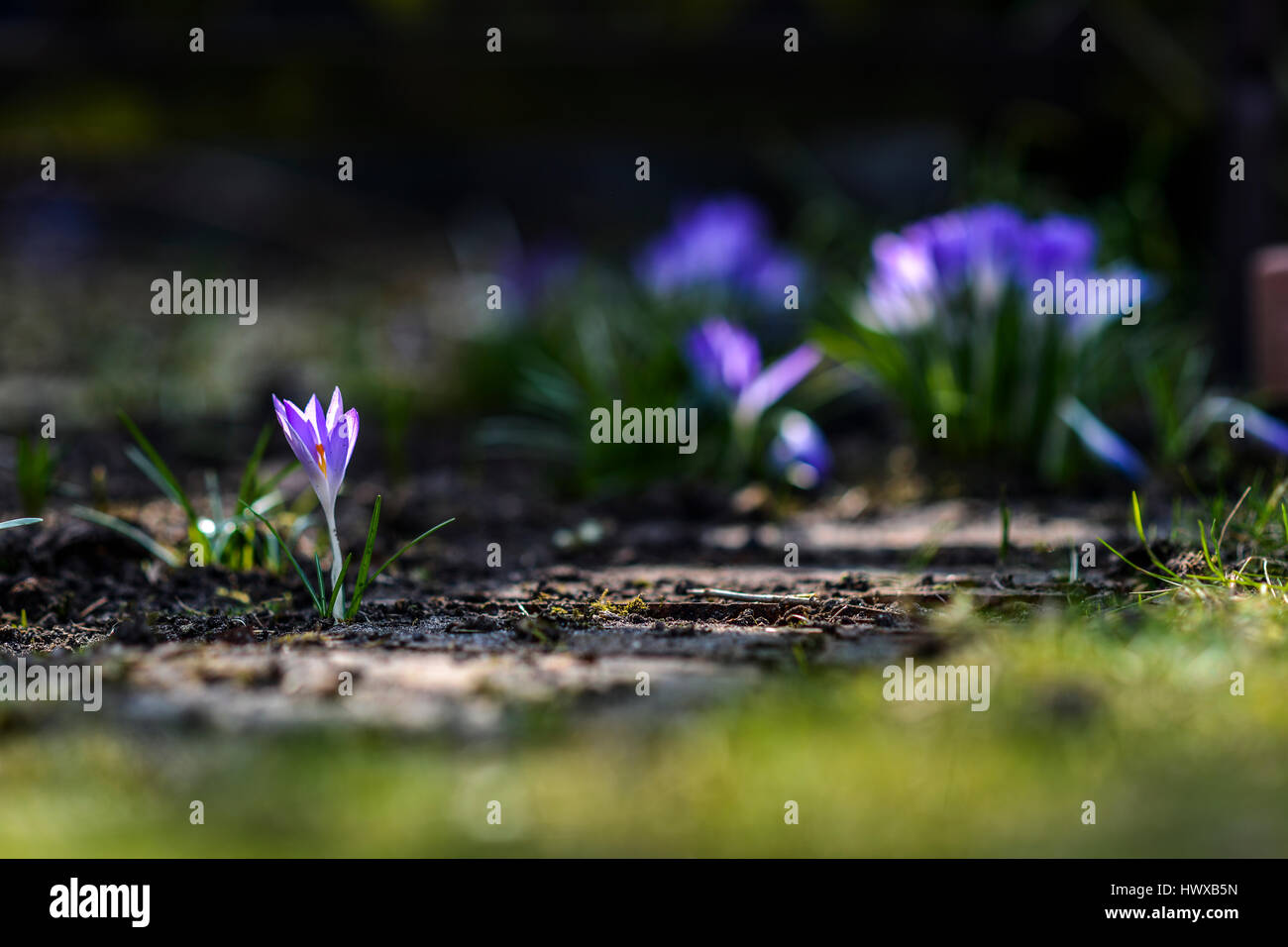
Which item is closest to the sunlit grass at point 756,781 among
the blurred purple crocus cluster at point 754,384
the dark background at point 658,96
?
the blurred purple crocus cluster at point 754,384

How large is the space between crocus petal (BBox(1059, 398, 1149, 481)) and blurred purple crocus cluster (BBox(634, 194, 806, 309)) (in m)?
1.20

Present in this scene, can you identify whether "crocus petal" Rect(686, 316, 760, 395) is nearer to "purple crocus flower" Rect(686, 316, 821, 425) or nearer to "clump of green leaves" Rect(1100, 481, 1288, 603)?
"purple crocus flower" Rect(686, 316, 821, 425)

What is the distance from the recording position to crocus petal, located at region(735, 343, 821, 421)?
3.06 meters

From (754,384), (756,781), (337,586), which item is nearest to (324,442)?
(337,586)

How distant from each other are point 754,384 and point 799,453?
277 millimetres

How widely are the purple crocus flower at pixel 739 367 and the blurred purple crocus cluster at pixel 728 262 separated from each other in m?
0.60

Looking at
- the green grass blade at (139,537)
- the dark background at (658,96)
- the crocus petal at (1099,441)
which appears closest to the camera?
the green grass blade at (139,537)

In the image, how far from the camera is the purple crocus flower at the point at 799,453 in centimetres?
294

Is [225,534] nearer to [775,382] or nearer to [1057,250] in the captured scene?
[775,382]

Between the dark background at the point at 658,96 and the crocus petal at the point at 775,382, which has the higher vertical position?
the dark background at the point at 658,96

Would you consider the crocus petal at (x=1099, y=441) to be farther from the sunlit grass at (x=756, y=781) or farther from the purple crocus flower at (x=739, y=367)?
the sunlit grass at (x=756, y=781)

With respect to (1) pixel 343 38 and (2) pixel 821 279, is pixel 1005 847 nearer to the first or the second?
(2) pixel 821 279

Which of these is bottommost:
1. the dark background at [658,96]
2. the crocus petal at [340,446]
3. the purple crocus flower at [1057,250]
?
the crocus petal at [340,446]

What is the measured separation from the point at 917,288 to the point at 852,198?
3.46 meters
